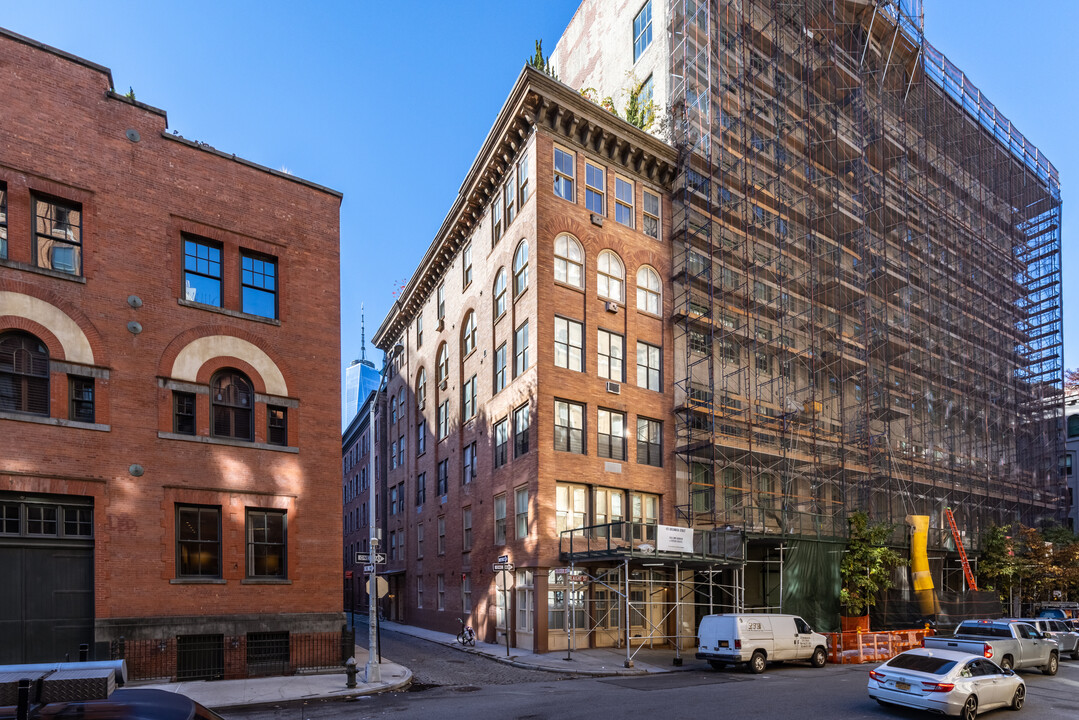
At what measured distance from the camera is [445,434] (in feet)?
139

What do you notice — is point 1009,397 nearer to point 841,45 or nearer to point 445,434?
point 841,45

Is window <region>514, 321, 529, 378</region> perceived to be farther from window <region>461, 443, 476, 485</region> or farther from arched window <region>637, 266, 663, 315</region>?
window <region>461, 443, 476, 485</region>

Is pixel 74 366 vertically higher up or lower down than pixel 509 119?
lower down

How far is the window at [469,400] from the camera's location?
3812cm

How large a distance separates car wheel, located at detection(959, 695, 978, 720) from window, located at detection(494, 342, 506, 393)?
21.9 m

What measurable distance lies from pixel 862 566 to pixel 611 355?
556 inches

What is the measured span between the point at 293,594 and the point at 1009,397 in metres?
53.0

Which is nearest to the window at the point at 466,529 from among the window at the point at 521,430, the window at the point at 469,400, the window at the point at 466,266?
the window at the point at 469,400

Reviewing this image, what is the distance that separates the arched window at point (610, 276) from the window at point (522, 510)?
8.84m

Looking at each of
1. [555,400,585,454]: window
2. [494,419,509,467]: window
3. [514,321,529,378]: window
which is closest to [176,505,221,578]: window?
[555,400,585,454]: window

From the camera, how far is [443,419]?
43.1 metres

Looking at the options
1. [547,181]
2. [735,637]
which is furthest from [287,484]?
[547,181]

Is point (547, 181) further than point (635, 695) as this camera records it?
Yes

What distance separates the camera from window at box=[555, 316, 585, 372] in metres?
30.5
